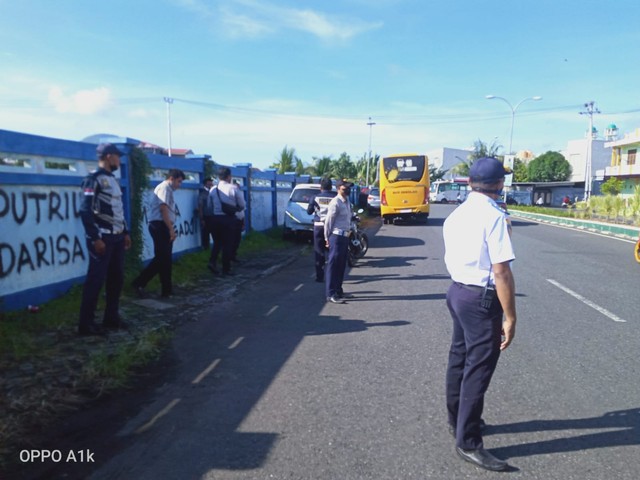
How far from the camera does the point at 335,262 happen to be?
725 centimetres

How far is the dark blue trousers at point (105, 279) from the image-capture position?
205 inches

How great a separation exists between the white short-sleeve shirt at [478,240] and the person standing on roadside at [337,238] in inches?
164

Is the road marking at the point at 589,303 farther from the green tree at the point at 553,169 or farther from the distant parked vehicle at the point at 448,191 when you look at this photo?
the green tree at the point at 553,169

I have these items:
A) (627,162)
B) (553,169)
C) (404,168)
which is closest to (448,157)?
(553,169)

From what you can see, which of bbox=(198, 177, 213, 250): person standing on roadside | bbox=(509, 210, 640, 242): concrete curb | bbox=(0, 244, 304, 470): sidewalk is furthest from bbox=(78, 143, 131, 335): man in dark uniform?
bbox=(509, 210, 640, 242): concrete curb

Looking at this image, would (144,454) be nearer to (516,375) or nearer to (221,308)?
(516,375)

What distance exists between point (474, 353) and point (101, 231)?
3.95m

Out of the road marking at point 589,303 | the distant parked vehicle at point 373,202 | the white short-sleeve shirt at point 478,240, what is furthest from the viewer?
the distant parked vehicle at point 373,202

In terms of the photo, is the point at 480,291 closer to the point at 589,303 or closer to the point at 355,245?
the point at 589,303

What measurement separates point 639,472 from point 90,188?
5.04 meters

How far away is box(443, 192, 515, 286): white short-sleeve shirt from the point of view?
2830 millimetres

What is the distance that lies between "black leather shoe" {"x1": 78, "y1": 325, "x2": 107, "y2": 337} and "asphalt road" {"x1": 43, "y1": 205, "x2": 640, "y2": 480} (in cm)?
79

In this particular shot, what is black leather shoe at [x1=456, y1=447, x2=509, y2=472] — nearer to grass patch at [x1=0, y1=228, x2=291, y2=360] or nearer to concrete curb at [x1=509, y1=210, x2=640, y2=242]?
grass patch at [x1=0, y1=228, x2=291, y2=360]

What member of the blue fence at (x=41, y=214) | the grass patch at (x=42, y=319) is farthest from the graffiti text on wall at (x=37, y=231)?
the grass patch at (x=42, y=319)
